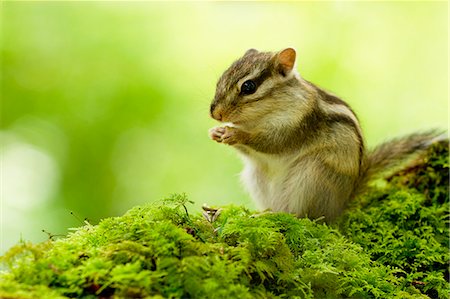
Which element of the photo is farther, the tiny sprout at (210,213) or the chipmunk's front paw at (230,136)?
the chipmunk's front paw at (230,136)

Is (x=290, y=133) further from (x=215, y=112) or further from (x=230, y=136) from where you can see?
(x=215, y=112)

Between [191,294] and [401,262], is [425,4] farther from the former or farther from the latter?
[191,294]

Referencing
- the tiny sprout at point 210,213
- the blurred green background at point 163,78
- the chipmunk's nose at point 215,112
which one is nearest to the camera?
the tiny sprout at point 210,213

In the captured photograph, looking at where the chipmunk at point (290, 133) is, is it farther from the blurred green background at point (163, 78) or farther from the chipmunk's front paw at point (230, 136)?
the blurred green background at point (163, 78)

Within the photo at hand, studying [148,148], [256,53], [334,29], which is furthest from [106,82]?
[256,53]

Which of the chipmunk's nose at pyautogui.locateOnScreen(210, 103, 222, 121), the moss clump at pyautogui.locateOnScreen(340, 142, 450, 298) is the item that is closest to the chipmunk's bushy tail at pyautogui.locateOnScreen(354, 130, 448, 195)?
the moss clump at pyautogui.locateOnScreen(340, 142, 450, 298)

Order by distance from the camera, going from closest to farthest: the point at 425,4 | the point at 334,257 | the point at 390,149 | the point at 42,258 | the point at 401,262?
the point at 42,258 < the point at 334,257 < the point at 401,262 < the point at 390,149 < the point at 425,4

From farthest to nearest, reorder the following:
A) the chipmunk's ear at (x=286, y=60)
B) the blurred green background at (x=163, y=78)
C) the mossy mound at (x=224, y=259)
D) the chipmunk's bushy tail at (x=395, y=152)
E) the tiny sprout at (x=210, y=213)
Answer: the blurred green background at (x=163, y=78) → the chipmunk's bushy tail at (x=395, y=152) → the chipmunk's ear at (x=286, y=60) → the tiny sprout at (x=210, y=213) → the mossy mound at (x=224, y=259)

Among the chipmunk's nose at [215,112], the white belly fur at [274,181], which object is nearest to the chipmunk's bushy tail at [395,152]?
the white belly fur at [274,181]
